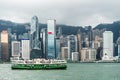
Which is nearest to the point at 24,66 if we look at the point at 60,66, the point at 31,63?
the point at 31,63

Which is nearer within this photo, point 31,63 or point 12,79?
point 12,79

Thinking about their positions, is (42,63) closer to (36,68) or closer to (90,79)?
(36,68)

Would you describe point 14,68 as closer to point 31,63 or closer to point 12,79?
point 31,63

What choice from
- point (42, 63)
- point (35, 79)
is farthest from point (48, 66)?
point (35, 79)

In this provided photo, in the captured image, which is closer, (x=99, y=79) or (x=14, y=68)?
(x=99, y=79)

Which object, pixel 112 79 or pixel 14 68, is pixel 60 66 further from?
pixel 112 79

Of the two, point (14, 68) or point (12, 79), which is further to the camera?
point (14, 68)
